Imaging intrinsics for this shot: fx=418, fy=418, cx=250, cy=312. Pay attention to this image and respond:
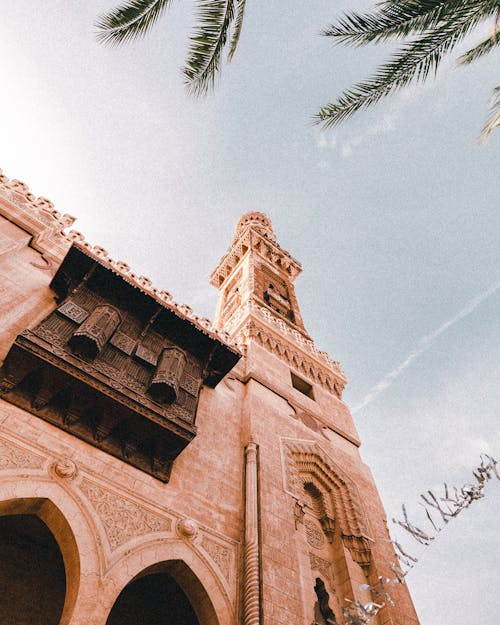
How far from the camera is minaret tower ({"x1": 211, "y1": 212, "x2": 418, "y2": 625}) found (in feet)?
20.2

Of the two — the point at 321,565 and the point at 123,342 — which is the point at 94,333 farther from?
the point at 321,565

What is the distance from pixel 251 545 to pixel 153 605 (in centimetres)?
251

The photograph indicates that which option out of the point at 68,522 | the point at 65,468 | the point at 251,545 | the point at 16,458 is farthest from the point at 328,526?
the point at 16,458

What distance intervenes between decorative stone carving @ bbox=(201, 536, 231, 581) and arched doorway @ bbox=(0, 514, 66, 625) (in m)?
2.48

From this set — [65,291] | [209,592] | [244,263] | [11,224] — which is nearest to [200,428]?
[209,592]

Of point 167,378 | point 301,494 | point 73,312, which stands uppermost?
point 73,312

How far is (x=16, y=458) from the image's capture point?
17.2 ft

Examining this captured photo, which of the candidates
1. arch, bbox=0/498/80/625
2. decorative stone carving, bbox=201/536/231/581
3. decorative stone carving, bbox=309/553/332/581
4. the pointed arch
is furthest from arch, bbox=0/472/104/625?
decorative stone carving, bbox=309/553/332/581

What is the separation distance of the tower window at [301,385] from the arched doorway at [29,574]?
23.9 ft

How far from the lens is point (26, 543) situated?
6805mm

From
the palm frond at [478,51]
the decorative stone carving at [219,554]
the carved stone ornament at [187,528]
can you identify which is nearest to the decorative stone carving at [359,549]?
the decorative stone carving at [219,554]

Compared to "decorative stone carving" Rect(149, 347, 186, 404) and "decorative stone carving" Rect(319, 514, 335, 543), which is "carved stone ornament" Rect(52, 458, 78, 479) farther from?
"decorative stone carving" Rect(319, 514, 335, 543)

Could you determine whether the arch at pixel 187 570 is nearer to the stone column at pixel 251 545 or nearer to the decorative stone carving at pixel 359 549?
the stone column at pixel 251 545

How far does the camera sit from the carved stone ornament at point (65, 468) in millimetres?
5426
